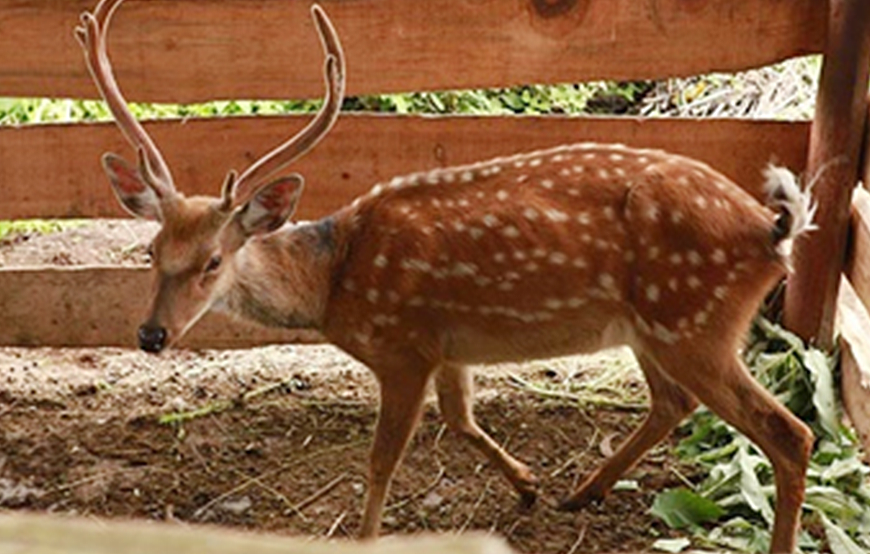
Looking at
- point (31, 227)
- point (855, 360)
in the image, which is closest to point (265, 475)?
point (855, 360)

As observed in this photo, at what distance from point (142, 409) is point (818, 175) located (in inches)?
90.3

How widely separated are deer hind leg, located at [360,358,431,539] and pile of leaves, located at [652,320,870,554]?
2.45 ft

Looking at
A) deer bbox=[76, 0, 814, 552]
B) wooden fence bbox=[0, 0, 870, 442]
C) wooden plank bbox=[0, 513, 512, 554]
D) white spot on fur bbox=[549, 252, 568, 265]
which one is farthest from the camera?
wooden fence bbox=[0, 0, 870, 442]

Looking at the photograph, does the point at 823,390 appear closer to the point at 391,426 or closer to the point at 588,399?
the point at 588,399

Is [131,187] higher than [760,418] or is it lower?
higher

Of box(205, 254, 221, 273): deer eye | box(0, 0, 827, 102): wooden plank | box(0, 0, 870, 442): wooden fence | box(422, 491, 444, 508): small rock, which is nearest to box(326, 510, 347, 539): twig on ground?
box(422, 491, 444, 508): small rock

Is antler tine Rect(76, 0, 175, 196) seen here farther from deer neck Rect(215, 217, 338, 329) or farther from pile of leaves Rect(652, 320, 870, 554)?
pile of leaves Rect(652, 320, 870, 554)

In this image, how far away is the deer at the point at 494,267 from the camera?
377 cm

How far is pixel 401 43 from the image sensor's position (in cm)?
466

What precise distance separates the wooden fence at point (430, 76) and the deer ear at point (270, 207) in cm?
84

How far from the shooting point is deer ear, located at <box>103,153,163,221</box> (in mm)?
4043

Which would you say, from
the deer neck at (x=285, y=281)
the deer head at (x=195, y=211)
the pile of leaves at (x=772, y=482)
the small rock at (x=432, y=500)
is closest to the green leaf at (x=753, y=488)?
the pile of leaves at (x=772, y=482)

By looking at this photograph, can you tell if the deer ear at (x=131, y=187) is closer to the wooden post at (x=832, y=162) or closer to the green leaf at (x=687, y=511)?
the green leaf at (x=687, y=511)

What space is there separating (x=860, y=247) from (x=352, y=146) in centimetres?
161
